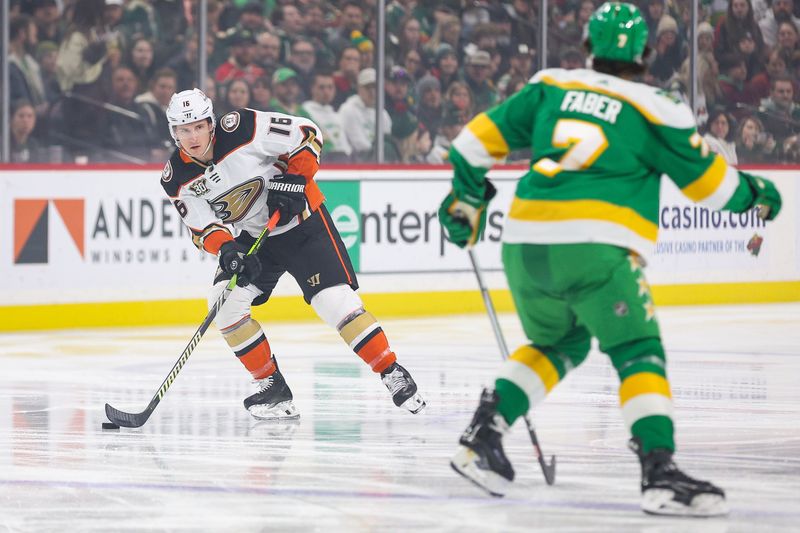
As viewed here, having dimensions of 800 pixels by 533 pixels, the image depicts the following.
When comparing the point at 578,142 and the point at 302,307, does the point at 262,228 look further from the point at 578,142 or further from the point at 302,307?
the point at 302,307

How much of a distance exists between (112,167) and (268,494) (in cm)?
482

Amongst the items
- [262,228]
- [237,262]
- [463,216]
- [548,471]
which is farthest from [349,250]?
[463,216]

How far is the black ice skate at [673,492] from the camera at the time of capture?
11.8 feet

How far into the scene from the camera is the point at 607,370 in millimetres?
6766

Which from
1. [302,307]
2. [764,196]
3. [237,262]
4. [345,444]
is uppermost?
[764,196]

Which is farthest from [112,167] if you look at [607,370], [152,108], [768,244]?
[768,244]

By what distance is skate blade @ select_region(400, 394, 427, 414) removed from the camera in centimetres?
534

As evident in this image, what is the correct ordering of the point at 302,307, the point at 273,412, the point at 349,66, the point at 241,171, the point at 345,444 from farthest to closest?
the point at 349,66 → the point at 302,307 → the point at 273,412 → the point at 241,171 → the point at 345,444

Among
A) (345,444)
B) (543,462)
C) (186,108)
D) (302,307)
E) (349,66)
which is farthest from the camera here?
(349,66)

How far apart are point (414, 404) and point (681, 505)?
1.84 metres

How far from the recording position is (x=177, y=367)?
208 inches

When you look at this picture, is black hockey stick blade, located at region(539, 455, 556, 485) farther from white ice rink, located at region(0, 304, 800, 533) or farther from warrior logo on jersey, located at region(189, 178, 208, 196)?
warrior logo on jersey, located at region(189, 178, 208, 196)

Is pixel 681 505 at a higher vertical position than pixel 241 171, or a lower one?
lower

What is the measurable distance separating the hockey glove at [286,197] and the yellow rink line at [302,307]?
3405 millimetres
